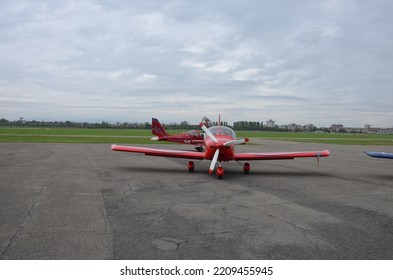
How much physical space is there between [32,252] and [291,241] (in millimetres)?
4052

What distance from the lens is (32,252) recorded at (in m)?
4.25

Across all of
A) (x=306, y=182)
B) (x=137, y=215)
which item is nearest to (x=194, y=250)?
(x=137, y=215)

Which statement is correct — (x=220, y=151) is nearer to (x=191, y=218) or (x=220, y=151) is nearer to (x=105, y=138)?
(x=191, y=218)

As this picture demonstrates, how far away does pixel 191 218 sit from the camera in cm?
621

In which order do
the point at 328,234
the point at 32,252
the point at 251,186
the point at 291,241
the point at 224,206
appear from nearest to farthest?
the point at 32,252 → the point at 291,241 → the point at 328,234 → the point at 224,206 → the point at 251,186

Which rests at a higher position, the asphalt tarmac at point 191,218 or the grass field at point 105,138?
the grass field at point 105,138

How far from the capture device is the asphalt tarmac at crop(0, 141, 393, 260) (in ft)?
14.6

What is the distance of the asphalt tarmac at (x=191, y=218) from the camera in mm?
4457

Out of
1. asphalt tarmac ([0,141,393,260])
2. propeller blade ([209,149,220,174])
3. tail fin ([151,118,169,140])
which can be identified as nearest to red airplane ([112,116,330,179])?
propeller blade ([209,149,220,174])

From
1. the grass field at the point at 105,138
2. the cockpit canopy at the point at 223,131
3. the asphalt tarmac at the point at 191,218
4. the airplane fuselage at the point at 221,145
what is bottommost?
the asphalt tarmac at the point at 191,218

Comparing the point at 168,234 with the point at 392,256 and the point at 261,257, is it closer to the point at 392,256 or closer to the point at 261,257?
the point at 261,257

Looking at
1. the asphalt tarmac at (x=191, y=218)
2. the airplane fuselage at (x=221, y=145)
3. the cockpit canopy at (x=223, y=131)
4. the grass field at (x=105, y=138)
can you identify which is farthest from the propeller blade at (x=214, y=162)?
the grass field at (x=105, y=138)

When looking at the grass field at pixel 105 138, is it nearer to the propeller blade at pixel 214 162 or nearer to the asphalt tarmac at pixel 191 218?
the propeller blade at pixel 214 162

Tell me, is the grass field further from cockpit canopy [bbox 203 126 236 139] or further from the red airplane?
Result: cockpit canopy [bbox 203 126 236 139]
